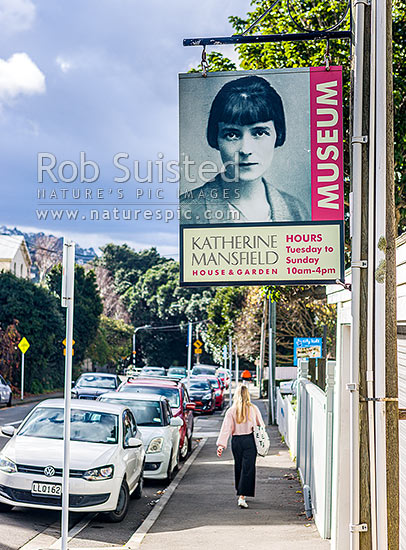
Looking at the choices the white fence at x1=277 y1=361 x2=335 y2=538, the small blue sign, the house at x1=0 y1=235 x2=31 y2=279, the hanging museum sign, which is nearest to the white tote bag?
the white fence at x1=277 y1=361 x2=335 y2=538

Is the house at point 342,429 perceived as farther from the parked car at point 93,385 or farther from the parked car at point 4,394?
the parked car at point 4,394

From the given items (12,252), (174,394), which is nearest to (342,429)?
(174,394)

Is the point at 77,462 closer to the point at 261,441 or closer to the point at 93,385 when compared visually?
the point at 261,441

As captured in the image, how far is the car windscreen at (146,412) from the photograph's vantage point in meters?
14.3

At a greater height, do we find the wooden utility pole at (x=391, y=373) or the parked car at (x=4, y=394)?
the wooden utility pole at (x=391, y=373)

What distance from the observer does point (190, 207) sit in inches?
249

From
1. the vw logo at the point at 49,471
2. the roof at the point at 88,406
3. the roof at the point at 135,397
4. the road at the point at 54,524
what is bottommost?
the road at the point at 54,524

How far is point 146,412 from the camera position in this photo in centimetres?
1445

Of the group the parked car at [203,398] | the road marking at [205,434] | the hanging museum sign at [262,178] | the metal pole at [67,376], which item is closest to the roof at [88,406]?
the metal pole at [67,376]

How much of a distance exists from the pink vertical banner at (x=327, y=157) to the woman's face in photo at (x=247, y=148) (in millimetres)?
344

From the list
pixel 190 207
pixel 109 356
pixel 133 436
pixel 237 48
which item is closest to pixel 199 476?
pixel 133 436

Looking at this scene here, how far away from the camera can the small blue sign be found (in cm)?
2280

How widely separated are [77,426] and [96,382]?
63.7 ft

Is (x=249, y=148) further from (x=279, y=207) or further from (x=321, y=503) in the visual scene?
(x=321, y=503)
